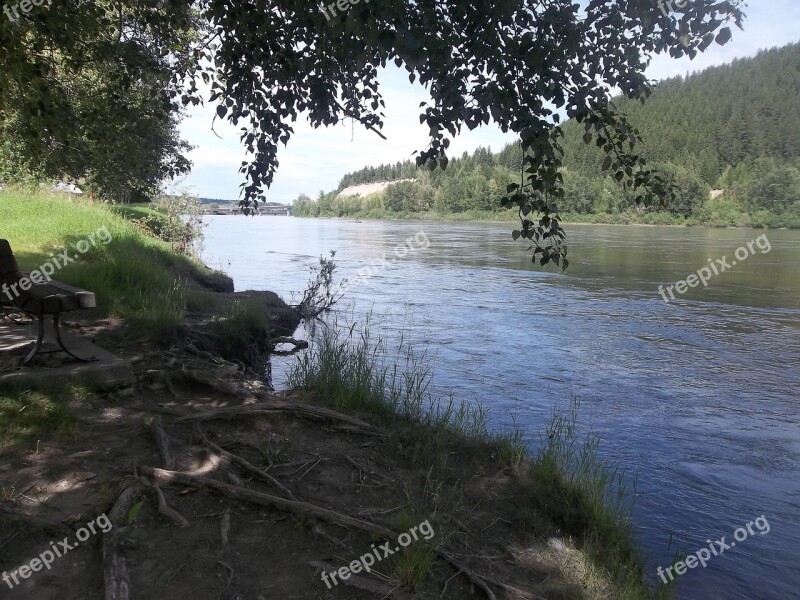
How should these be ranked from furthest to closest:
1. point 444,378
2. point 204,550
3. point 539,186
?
1. point 444,378
2. point 539,186
3. point 204,550

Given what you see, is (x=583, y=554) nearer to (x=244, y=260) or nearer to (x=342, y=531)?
(x=342, y=531)

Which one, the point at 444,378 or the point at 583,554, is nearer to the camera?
the point at 583,554

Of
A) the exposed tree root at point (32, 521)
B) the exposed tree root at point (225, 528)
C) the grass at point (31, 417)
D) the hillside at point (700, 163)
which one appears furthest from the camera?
the hillside at point (700, 163)

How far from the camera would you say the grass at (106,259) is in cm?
882

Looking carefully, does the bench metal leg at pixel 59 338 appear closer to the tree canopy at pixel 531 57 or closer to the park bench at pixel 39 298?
the park bench at pixel 39 298

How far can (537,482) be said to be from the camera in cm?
542


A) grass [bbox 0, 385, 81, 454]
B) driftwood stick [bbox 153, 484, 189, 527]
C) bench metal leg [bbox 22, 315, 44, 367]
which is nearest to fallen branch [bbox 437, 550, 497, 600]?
driftwood stick [bbox 153, 484, 189, 527]

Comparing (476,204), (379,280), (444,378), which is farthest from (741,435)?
(476,204)

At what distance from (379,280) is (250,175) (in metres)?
17.9

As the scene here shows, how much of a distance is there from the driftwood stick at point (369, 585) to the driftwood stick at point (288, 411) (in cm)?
228

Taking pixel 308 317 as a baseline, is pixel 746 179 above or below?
above

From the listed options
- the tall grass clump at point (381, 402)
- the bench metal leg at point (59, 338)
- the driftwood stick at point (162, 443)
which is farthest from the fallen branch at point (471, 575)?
the bench metal leg at point (59, 338)

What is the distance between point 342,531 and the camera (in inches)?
160

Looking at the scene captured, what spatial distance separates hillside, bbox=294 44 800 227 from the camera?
98500 millimetres
